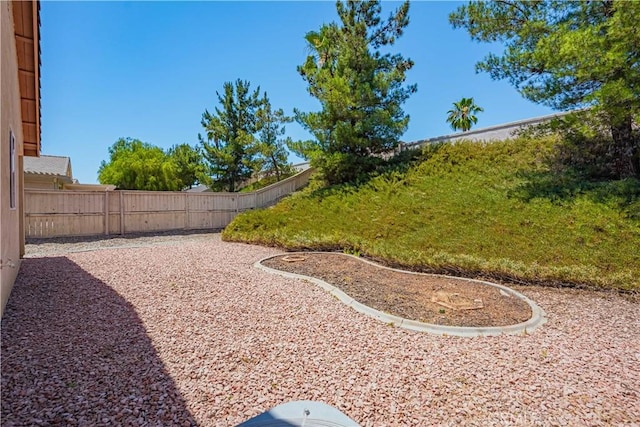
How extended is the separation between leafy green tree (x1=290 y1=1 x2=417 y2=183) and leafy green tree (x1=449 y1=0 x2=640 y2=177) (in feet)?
12.8

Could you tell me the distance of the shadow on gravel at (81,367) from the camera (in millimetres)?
2029

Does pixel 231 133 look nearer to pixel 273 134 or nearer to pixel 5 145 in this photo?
pixel 273 134

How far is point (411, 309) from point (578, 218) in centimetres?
506

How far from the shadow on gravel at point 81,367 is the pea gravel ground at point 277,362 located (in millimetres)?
11

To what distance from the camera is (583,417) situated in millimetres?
2195

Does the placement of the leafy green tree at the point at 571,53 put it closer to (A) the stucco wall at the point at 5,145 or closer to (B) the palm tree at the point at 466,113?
(A) the stucco wall at the point at 5,145

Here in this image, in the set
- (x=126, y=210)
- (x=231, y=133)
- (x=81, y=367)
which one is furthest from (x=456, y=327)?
(x=231, y=133)

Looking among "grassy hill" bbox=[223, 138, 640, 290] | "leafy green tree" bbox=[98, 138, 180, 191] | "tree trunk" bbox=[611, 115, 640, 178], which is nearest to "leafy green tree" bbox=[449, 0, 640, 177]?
"tree trunk" bbox=[611, 115, 640, 178]

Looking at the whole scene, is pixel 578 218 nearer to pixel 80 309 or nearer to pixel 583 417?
pixel 583 417

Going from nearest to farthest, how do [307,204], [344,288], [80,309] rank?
[80,309], [344,288], [307,204]

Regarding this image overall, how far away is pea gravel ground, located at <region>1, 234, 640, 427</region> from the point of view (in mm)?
2178

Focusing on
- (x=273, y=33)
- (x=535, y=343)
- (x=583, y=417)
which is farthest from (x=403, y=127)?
(x=583, y=417)

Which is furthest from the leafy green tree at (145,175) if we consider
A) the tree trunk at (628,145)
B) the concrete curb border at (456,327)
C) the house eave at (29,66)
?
the tree trunk at (628,145)

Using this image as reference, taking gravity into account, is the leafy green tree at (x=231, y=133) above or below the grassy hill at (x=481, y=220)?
above
